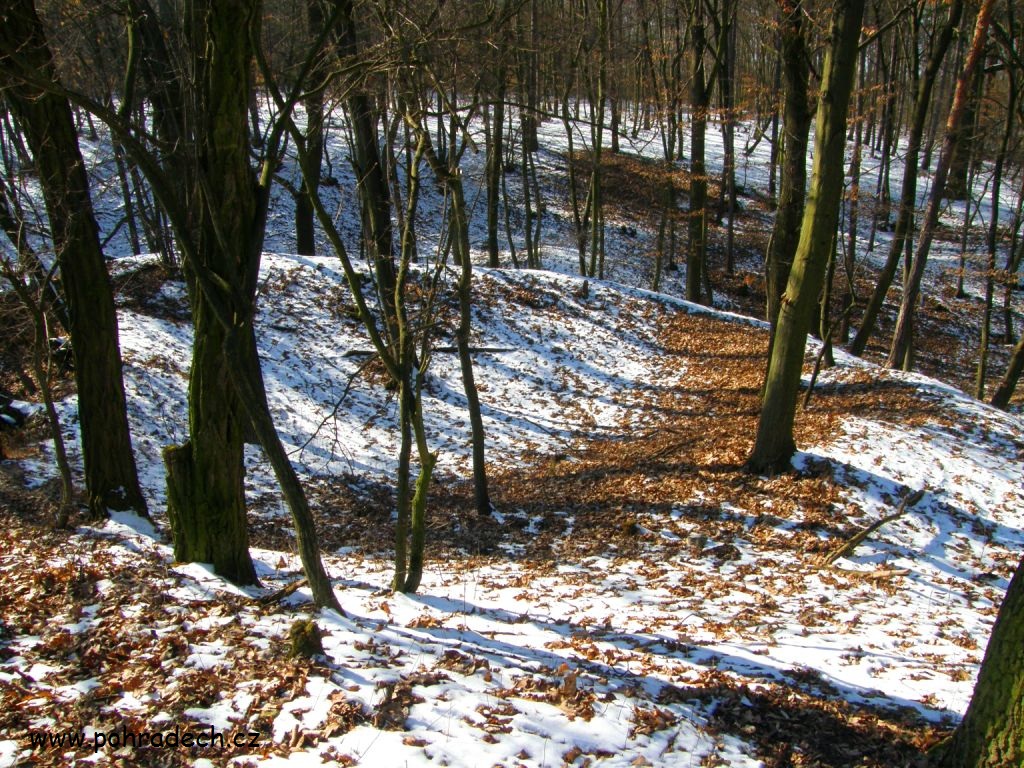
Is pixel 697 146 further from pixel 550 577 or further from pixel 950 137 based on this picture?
pixel 550 577

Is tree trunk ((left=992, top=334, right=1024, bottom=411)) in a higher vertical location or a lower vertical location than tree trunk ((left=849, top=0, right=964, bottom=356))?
lower

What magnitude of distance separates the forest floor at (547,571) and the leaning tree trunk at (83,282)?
1.61 feet

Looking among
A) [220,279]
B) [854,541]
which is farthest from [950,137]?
[220,279]

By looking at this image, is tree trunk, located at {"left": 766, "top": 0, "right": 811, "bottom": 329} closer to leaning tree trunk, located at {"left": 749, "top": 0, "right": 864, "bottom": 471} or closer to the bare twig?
leaning tree trunk, located at {"left": 749, "top": 0, "right": 864, "bottom": 471}

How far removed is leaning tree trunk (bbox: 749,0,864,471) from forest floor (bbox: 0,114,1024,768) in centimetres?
68

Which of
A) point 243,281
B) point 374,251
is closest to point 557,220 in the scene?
point 374,251

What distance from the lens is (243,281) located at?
15.8 ft

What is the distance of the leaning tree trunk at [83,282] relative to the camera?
6.16 m

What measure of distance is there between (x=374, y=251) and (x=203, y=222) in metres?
1.95

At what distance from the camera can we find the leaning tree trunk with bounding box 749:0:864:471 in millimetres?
8258

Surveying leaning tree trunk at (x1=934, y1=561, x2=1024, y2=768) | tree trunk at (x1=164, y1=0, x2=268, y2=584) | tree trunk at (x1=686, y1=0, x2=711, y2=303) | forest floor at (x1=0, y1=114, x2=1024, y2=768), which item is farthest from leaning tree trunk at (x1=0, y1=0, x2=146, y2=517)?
tree trunk at (x1=686, y1=0, x2=711, y2=303)

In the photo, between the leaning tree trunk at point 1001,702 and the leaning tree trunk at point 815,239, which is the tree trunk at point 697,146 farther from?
the leaning tree trunk at point 1001,702

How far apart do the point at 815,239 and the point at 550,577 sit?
5.28 m

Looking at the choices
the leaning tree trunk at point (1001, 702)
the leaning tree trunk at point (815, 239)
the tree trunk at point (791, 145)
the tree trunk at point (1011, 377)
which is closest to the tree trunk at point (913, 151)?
the tree trunk at point (1011, 377)
